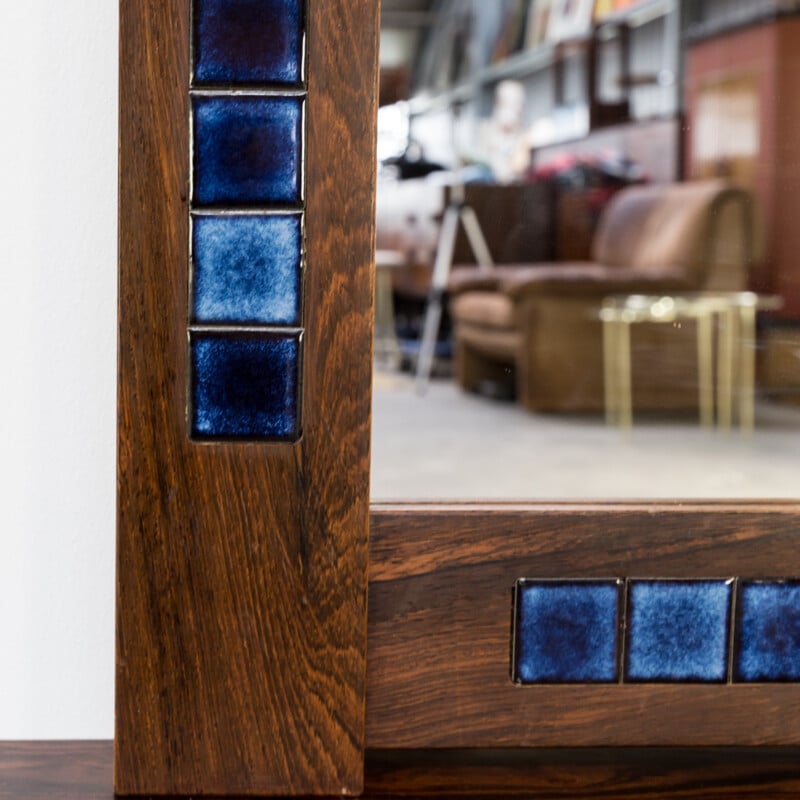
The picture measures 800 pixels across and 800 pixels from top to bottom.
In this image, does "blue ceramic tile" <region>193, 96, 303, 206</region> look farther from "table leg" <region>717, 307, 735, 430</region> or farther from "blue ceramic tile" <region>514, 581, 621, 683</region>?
"table leg" <region>717, 307, 735, 430</region>

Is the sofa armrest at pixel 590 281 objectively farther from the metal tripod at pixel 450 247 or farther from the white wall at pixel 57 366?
the white wall at pixel 57 366

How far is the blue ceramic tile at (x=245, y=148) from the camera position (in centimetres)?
95

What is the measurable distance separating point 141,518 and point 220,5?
1.47 ft

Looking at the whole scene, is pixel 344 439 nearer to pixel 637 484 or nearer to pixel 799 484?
pixel 637 484

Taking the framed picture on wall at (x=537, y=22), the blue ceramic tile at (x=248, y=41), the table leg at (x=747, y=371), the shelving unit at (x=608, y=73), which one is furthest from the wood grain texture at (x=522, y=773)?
the framed picture on wall at (x=537, y=22)

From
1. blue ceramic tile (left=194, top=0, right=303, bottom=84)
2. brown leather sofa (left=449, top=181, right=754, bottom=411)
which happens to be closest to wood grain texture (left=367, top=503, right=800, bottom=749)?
brown leather sofa (left=449, top=181, right=754, bottom=411)

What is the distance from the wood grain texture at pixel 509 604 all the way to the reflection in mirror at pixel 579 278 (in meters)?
0.04

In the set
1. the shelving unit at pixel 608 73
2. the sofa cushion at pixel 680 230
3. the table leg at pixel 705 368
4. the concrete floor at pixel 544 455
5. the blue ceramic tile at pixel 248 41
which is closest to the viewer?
the blue ceramic tile at pixel 248 41

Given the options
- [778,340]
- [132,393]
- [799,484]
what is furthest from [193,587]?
[778,340]

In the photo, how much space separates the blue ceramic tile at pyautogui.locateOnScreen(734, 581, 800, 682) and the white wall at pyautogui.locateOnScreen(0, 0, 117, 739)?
24.2 inches

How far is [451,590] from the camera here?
1.03m

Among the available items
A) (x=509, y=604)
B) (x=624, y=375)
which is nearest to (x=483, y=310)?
(x=624, y=375)

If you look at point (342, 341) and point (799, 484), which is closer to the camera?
point (342, 341)

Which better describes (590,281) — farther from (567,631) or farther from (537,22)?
(567,631)
